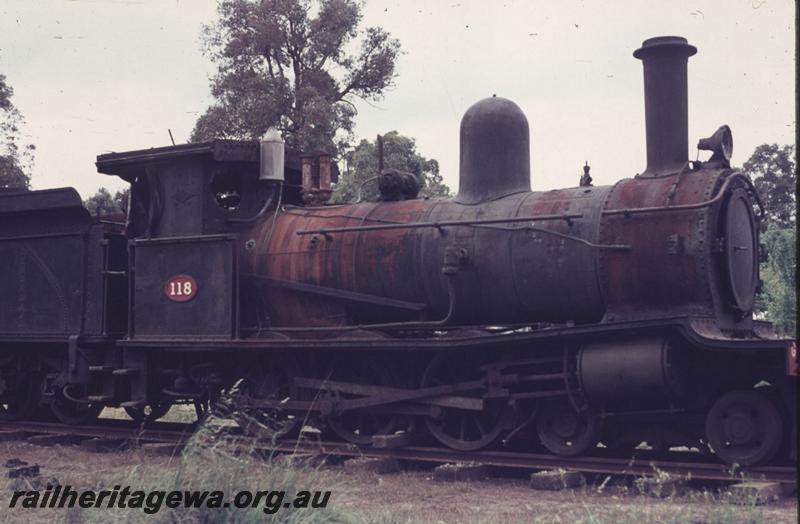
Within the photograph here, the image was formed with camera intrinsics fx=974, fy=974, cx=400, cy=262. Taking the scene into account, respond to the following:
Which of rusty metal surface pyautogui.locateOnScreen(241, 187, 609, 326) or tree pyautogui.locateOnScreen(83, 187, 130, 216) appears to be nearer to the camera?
rusty metal surface pyautogui.locateOnScreen(241, 187, 609, 326)

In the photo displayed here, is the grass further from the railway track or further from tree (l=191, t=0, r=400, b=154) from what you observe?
tree (l=191, t=0, r=400, b=154)

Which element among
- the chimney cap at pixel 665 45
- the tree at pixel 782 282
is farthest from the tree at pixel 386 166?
the chimney cap at pixel 665 45

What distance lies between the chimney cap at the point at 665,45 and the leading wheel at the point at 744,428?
10.5 feet

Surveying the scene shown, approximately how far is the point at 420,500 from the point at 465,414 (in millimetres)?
1942

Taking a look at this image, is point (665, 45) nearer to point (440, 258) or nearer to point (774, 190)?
point (440, 258)

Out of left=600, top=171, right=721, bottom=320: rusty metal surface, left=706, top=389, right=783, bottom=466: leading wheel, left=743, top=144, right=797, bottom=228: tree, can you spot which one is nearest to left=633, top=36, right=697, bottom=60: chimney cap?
left=600, top=171, right=721, bottom=320: rusty metal surface

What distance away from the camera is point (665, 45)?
9.02m

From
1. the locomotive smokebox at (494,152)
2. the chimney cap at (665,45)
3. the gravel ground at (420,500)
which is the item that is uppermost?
the chimney cap at (665,45)

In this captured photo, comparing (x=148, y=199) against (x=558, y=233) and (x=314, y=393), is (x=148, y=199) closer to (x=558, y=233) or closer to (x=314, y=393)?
(x=314, y=393)

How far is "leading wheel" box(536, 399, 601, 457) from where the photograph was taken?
29.1 feet

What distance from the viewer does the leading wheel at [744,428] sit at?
8023 mm

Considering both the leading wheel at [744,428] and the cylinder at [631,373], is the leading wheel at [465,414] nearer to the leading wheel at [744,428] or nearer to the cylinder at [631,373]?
the cylinder at [631,373]

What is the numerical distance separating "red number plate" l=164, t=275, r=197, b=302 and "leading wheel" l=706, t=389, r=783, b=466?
574cm

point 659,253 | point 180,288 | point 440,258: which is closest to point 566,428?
point 659,253
